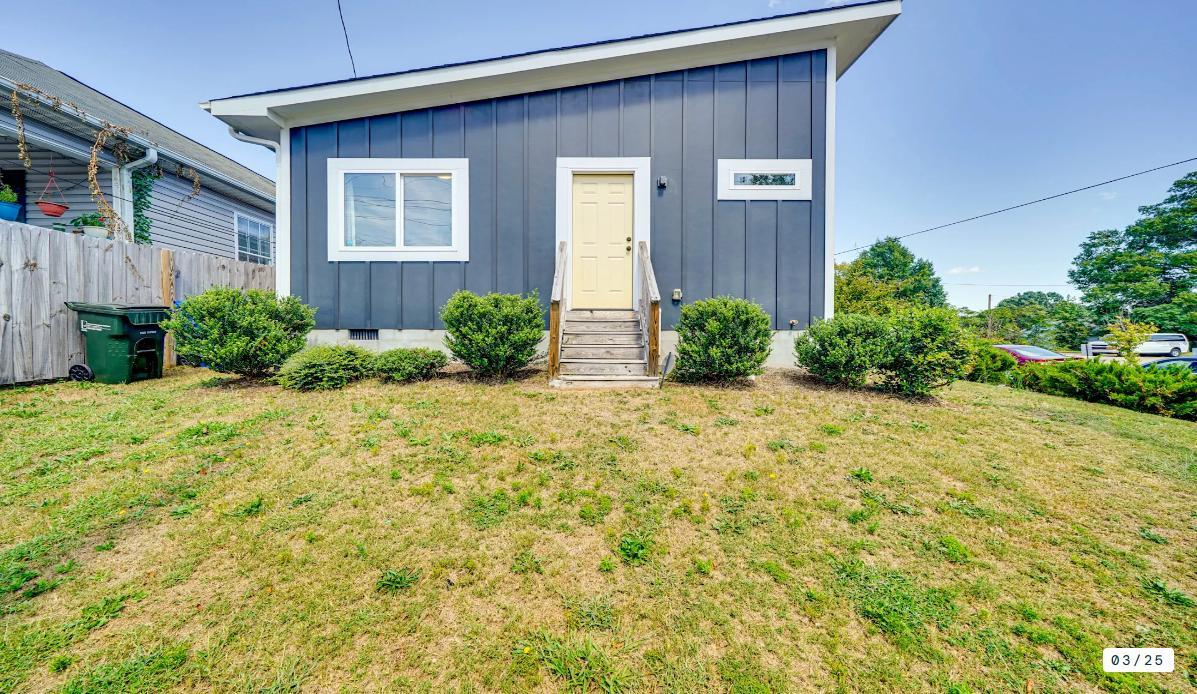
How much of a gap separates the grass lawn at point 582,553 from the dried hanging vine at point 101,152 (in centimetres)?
561

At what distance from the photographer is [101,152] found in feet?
25.2

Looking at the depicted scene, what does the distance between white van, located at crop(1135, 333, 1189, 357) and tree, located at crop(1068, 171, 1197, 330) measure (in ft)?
6.13

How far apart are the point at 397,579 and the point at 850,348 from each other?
5.11m

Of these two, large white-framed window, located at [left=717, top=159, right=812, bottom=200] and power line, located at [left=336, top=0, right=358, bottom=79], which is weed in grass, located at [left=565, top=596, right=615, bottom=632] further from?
power line, located at [left=336, top=0, right=358, bottom=79]

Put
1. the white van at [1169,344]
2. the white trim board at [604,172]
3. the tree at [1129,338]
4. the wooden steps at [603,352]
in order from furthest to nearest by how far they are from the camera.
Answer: the white van at [1169,344] → the tree at [1129,338] → the white trim board at [604,172] → the wooden steps at [603,352]

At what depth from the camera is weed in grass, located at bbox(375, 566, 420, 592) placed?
2.04 metres

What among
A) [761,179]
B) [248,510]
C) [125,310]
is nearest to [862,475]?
[248,510]

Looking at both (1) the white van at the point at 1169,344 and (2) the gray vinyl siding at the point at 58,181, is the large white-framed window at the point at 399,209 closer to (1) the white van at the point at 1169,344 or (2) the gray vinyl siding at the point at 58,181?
(2) the gray vinyl siding at the point at 58,181

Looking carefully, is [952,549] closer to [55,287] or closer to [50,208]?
[55,287]

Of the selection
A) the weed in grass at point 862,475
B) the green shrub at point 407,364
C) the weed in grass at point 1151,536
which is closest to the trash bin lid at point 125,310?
the green shrub at point 407,364

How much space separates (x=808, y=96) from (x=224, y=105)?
8.57 m

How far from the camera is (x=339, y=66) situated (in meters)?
9.80

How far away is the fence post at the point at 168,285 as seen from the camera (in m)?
6.41

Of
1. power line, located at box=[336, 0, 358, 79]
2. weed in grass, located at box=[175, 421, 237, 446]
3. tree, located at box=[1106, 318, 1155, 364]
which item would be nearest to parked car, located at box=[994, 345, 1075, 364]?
tree, located at box=[1106, 318, 1155, 364]
